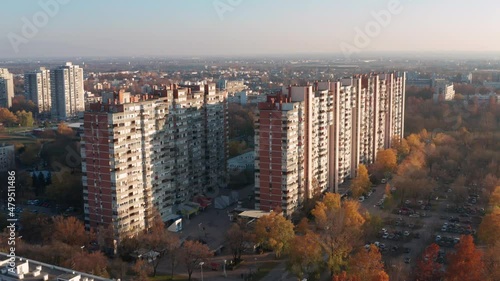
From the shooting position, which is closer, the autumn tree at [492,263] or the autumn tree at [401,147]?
the autumn tree at [492,263]

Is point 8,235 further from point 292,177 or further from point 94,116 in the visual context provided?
point 292,177

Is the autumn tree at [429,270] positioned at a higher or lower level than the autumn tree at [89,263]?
lower

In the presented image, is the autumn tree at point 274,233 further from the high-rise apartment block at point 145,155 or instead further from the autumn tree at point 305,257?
the high-rise apartment block at point 145,155

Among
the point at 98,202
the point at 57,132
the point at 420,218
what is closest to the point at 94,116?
the point at 98,202

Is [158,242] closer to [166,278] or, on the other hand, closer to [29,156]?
[166,278]

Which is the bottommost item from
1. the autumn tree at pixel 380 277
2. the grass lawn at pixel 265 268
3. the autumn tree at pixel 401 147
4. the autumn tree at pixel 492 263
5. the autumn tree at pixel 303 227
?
the grass lawn at pixel 265 268

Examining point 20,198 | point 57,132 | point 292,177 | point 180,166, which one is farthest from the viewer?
point 57,132

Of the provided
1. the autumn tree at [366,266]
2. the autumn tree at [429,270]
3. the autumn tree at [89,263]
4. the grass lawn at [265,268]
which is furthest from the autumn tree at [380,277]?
the autumn tree at [89,263]
